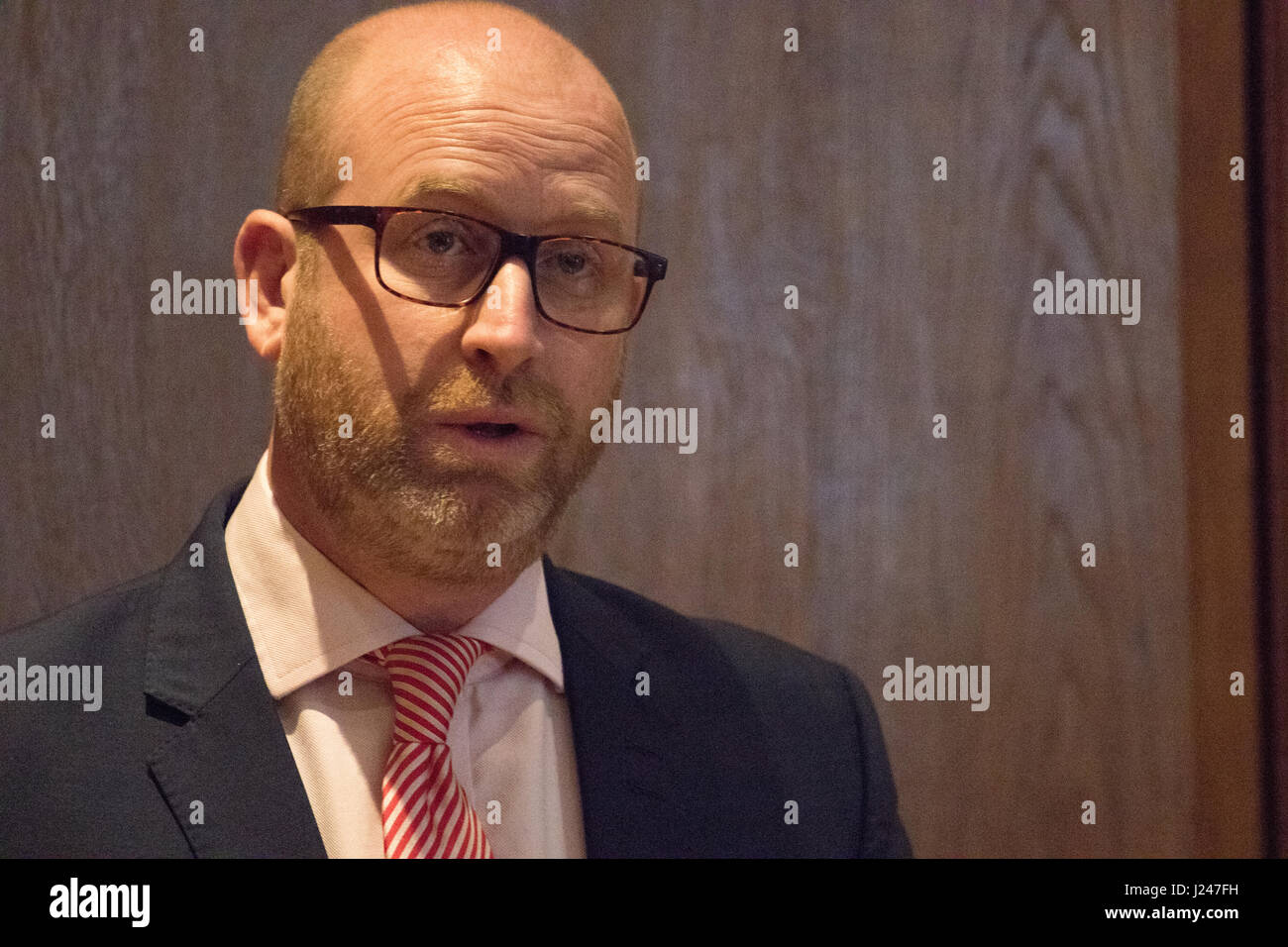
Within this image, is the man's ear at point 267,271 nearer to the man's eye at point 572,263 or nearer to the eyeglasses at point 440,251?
the eyeglasses at point 440,251

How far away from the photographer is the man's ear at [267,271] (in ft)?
3.53

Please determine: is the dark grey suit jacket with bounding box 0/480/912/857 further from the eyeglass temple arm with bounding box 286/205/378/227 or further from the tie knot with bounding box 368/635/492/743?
the eyeglass temple arm with bounding box 286/205/378/227

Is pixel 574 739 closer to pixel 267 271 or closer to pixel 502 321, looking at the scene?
pixel 502 321

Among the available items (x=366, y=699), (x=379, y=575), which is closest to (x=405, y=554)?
(x=379, y=575)

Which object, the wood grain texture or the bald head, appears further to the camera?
the wood grain texture

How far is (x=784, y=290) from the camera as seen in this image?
123cm

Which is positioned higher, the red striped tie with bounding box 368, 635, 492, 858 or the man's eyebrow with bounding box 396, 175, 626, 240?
the man's eyebrow with bounding box 396, 175, 626, 240

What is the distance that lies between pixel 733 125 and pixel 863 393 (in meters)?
0.33

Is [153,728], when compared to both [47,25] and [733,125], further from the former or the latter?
[733,125]

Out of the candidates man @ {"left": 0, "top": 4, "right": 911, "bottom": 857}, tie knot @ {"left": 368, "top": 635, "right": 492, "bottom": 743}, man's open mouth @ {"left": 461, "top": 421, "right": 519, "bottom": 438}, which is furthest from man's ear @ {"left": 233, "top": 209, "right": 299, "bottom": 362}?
tie knot @ {"left": 368, "top": 635, "right": 492, "bottom": 743}

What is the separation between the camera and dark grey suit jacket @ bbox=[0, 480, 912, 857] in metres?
0.94

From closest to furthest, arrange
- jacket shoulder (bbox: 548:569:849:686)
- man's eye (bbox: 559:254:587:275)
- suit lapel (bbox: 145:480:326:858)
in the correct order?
suit lapel (bbox: 145:480:326:858) → man's eye (bbox: 559:254:587:275) → jacket shoulder (bbox: 548:569:849:686)
